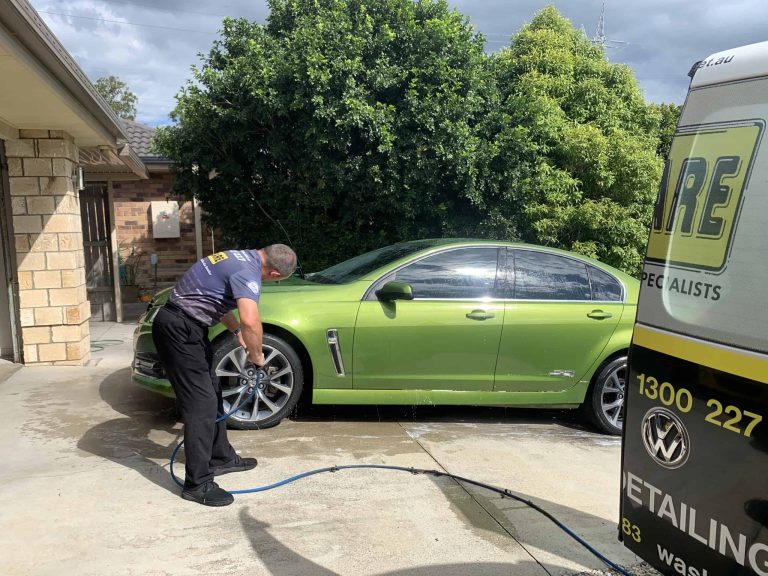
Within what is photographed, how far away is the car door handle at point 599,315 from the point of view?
5047mm

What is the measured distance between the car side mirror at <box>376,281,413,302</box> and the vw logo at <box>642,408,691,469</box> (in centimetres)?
272

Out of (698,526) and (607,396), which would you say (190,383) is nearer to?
(698,526)

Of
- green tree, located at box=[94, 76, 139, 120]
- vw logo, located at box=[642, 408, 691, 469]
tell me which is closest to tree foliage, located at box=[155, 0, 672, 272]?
vw logo, located at box=[642, 408, 691, 469]

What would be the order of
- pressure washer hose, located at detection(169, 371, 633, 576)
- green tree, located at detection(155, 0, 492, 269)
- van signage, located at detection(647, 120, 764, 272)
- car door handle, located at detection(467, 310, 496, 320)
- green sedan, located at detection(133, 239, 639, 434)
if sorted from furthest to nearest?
green tree, located at detection(155, 0, 492, 269) → car door handle, located at detection(467, 310, 496, 320) → green sedan, located at detection(133, 239, 639, 434) → pressure washer hose, located at detection(169, 371, 633, 576) → van signage, located at detection(647, 120, 764, 272)

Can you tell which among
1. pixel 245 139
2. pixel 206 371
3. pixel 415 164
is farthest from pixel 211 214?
pixel 206 371

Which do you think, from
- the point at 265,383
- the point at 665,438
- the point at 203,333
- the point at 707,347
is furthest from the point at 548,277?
the point at 707,347

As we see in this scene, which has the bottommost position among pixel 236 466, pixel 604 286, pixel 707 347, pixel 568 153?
pixel 236 466

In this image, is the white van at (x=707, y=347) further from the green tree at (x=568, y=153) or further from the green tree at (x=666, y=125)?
the green tree at (x=666, y=125)

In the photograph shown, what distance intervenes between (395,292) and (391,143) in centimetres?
332

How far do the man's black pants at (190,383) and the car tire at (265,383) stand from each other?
0.99 m

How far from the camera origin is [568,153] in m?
9.14

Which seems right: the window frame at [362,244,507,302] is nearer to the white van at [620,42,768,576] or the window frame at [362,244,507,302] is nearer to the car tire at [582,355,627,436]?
the car tire at [582,355,627,436]

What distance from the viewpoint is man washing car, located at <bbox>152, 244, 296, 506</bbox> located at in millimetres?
3480

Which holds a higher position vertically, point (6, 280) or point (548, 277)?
point (548, 277)
